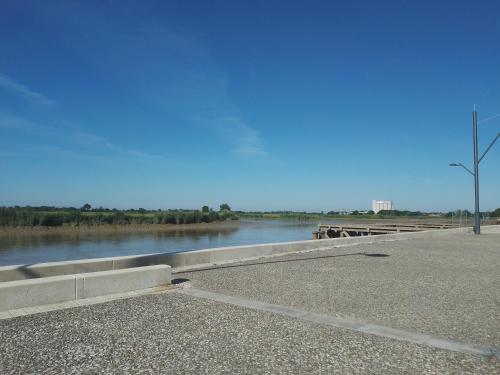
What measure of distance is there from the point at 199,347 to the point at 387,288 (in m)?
4.59

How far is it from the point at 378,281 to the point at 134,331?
539 cm

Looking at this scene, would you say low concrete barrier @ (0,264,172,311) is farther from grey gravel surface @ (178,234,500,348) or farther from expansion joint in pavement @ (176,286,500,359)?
grey gravel surface @ (178,234,500,348)

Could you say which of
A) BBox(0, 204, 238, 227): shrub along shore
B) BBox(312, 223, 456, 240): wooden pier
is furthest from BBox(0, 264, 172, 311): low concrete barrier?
BBox(0, 204, 238, 227): shrub along shore

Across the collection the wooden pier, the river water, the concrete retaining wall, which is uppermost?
the concrete retaining wall

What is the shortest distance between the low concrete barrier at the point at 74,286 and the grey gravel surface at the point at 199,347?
0.54 meters

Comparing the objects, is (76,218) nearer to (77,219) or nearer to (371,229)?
(77,219)

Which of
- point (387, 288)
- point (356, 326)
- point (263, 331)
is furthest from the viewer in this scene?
point (387, 288)

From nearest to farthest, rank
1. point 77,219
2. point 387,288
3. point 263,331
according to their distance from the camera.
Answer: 1. point 263,331
2. point 387,288
3. point 77,219

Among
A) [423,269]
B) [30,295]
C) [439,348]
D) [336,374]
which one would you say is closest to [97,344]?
[30,295]

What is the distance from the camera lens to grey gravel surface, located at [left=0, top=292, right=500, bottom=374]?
387cm

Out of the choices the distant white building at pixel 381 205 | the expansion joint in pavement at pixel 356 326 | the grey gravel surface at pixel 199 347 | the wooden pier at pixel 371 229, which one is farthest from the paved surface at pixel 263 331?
the distant white building at pixel 381 205

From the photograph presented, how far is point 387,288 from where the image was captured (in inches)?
305

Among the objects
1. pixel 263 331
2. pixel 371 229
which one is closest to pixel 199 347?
pixel 263 331

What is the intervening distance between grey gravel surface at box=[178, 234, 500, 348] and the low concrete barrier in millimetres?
928
